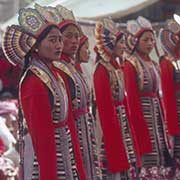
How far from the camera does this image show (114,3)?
8328 millimetres

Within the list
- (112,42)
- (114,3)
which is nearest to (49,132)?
(112,42)

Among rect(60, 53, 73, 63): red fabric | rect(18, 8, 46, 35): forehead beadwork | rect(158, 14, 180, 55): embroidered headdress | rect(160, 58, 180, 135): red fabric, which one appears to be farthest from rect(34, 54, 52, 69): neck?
rect(158, 14, 180, 55): embroidered headdress

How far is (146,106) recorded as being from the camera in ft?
15.6

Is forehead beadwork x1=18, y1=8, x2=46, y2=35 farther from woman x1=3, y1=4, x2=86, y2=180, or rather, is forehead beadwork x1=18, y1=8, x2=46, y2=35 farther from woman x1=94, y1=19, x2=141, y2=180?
woman x1=94, y1=19, x2=141, y2=180

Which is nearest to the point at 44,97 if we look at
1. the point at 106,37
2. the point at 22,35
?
the point at 22,35

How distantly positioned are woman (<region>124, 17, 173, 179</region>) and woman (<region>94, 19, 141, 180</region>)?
270 millimetres

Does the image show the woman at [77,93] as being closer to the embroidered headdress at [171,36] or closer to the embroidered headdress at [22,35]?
the embroidered headdress at [22,35]

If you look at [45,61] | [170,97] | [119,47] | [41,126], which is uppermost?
[119,47]

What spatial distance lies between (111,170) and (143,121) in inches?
25.0

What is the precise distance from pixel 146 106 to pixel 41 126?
1819 mm

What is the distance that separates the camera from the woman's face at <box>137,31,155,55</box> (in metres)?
4.89

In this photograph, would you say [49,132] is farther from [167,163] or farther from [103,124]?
[167,163]

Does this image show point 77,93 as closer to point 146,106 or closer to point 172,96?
point 146,106

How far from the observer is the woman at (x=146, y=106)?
474 cm
